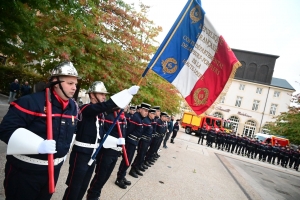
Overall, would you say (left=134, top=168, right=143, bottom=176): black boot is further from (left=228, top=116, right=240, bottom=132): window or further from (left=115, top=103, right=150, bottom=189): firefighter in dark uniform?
(left=228, top=116, right=240, bottom=132): window

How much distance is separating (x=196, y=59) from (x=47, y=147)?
10.0 ft

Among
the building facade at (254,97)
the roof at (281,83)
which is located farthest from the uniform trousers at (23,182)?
the roof at (281,83)

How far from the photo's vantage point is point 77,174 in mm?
2992

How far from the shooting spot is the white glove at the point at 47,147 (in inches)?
77.6

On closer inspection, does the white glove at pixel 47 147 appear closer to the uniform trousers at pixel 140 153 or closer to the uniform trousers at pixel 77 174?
the uniform trousers at pixel 77 174

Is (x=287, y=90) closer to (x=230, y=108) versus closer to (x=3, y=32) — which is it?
(x=230, y=108)

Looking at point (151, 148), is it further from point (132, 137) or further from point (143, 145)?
point (132, 137)

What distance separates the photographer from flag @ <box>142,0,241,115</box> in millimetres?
3902

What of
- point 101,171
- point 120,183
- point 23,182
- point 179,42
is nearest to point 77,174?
point 101,171

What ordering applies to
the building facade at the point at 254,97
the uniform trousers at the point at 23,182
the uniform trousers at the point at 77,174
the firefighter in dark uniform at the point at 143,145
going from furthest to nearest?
the building facade at the point at 254,97 < the firefighter in dark uniform at the point at 143,145 < the uniform trousers at the point at 77,174 < the uniform trousers at the point at 23,182

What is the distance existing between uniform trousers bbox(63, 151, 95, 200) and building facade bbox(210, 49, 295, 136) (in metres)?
44.9

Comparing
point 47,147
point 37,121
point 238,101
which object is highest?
point 238,101

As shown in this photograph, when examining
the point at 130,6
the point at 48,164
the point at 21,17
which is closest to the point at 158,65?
the point at 48,164

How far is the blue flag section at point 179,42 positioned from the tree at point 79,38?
7.37ft
